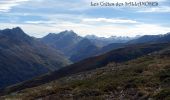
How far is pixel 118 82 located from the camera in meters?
35.3

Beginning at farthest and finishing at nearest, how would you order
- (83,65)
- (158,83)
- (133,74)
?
(83,65), (133,74), (158,83)

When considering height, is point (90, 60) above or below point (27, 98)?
below

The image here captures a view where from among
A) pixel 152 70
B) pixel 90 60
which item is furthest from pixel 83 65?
pixel 152 70

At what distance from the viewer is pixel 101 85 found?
114 ft

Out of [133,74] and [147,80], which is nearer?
[147,80]

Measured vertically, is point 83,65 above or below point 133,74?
below

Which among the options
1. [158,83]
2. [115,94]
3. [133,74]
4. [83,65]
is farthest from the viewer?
[83,65]

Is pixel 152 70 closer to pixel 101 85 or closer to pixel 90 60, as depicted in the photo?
pixel 101 85

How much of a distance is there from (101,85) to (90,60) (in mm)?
160959

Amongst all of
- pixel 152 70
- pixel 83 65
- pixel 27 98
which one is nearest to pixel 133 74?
pixel 152 70

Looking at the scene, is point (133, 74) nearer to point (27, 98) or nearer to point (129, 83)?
point (129, 83)

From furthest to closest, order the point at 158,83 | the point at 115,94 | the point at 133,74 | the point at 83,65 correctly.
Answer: the point at 83,65, the point at 133,74, the point at 158,83, the point at 115,94

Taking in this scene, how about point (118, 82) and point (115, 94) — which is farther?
point (118, 82)

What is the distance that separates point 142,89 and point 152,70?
11.1 meters
